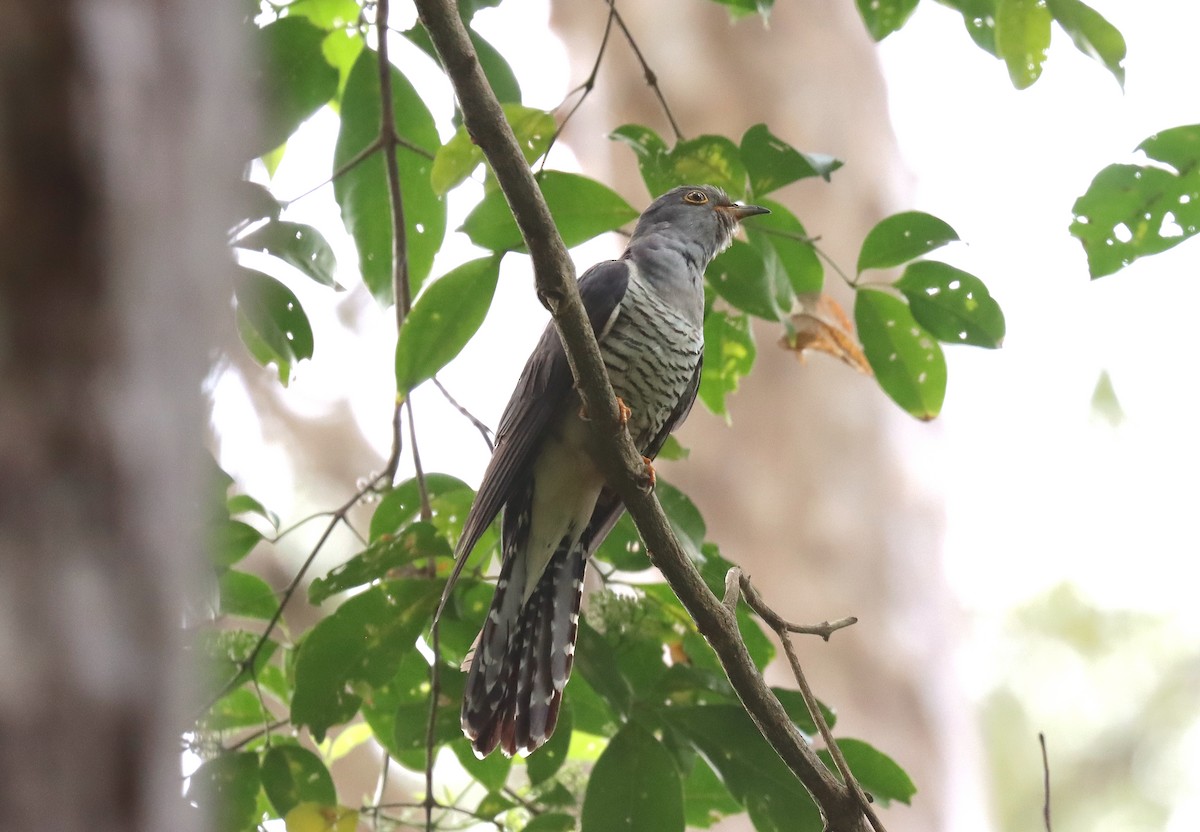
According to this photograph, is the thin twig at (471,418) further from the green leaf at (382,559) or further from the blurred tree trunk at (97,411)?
the blurred tree trunk at (97,411)

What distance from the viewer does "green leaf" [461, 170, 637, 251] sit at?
8.84 ft

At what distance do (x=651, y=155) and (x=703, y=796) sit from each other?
1.52 m

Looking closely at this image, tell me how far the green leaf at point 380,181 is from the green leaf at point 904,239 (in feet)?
3.55

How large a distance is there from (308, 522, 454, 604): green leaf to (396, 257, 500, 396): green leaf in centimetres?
38

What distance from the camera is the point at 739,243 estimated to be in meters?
2.86

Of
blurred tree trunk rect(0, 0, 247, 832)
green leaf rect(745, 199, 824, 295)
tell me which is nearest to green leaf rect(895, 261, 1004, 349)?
green leaf rect(745, 199, 824, 295)

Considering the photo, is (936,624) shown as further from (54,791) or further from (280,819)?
(54,791)

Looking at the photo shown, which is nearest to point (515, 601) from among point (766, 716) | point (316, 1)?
point (766, 716)

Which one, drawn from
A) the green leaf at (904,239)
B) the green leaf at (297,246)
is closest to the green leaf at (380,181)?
the green leaf at (297,246)

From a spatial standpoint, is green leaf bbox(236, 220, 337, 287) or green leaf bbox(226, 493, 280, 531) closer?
green leaf bbox(236, 220, 337, 287)

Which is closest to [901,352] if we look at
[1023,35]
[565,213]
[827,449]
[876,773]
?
[1023,35]

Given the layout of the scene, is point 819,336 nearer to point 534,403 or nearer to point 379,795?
point 534,403

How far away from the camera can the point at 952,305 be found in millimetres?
2801

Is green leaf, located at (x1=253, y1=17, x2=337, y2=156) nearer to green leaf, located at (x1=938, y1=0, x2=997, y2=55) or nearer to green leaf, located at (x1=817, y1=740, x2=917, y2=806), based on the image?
green leaf, located at (x1=938, y1=0, x2=997, y2=55)
